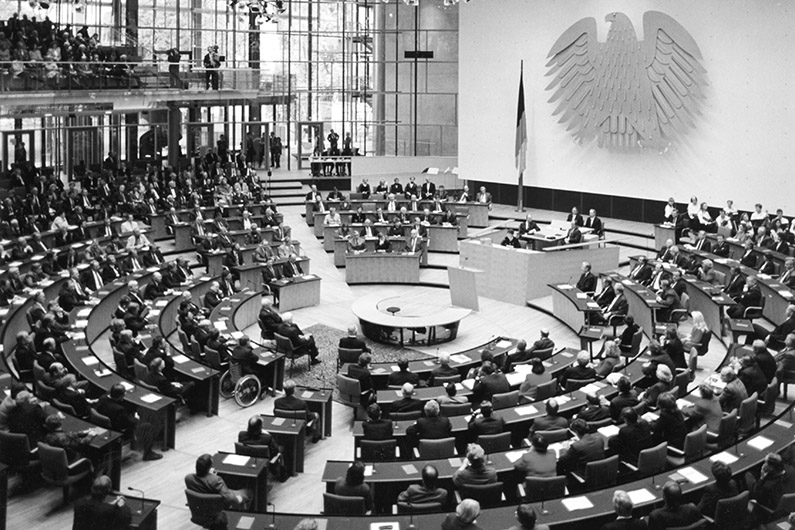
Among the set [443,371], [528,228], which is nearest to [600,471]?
[443,371]

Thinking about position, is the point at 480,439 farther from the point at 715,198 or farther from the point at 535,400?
the point at 715,198

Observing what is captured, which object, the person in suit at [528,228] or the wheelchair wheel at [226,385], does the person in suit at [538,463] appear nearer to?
the wheelchair wheel at [226,385]

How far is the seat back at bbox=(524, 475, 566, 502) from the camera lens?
903cm

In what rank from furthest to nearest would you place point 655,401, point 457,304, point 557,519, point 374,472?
point 457,304 → point 655,401 → point 374,472 → point 557,519

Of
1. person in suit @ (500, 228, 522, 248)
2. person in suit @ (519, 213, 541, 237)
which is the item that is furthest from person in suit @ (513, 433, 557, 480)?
person in suit @ (519, 213, 541, 237)

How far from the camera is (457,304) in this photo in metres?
20.9

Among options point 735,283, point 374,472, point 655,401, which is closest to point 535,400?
point 655,401

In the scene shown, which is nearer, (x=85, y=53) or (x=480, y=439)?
(x=480, y=439)

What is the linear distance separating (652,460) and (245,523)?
4.38 metres

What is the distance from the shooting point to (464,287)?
20.6 metres

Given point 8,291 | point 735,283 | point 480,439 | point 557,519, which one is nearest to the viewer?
point 557,519

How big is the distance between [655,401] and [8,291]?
39.3ft

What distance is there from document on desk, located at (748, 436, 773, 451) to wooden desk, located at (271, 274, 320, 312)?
1250 cm

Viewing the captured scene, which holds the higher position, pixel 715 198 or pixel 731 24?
pixel 731 24
